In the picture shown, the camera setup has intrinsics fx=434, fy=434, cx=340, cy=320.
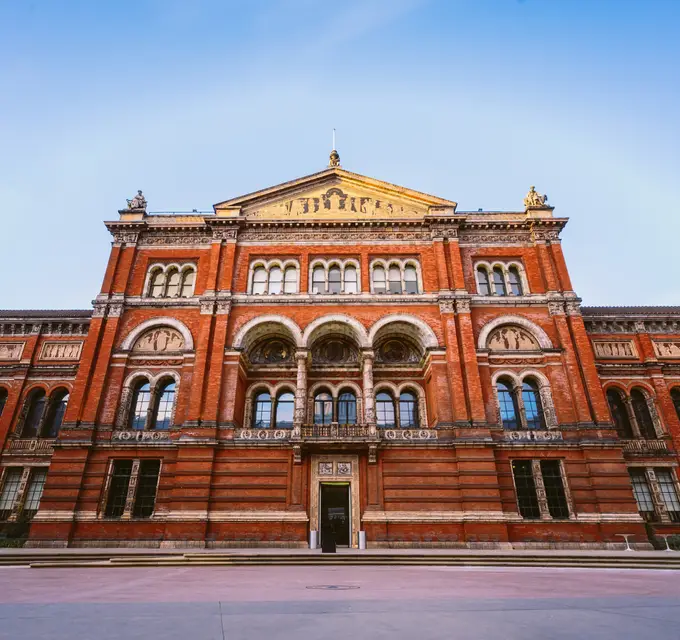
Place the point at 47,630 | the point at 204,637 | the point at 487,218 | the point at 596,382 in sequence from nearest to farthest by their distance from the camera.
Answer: the point at 204,637 < the point at 47,630 < the point at 596,382 < the point at 487,218

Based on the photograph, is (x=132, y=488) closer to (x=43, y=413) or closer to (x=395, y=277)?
(x=43, y=413)

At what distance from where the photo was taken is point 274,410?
25531 mm

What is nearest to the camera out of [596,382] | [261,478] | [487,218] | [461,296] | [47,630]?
[47,630]

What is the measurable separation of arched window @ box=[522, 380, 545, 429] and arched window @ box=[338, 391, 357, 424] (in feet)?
31.5

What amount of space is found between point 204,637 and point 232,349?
21.1 m

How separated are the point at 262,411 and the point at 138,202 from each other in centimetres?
1646

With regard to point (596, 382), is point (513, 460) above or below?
Answer: below

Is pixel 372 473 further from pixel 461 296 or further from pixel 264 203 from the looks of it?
pixel 264 203

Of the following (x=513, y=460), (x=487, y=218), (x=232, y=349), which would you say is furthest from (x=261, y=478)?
(x=487, y=218)

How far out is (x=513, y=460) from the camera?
22.5m

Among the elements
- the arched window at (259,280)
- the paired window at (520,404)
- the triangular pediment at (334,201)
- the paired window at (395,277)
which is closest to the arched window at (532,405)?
the paired window at (520,404)

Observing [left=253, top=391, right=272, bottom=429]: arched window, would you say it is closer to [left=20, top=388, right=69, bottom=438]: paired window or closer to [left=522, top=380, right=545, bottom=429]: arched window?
[left=20, top=388, right=69, bottom=438]: paired window

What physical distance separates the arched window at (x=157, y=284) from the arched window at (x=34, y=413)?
9236 mm

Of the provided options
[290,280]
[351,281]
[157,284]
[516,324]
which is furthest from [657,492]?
[157,284]
